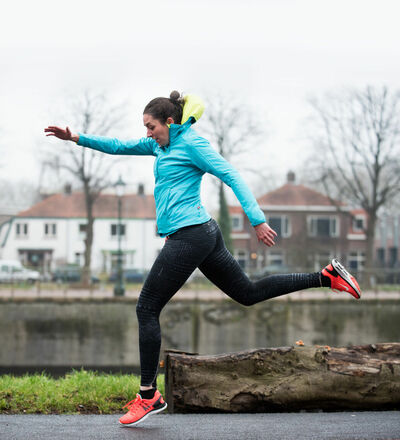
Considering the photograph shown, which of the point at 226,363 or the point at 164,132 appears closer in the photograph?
the point at 164,132

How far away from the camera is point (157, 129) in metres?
3.56

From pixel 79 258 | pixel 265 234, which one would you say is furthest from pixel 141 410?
pixel 79 258

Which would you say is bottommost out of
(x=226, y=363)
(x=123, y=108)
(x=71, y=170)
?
(x=226, y=363)

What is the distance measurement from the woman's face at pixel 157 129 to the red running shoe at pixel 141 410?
1.51 metres

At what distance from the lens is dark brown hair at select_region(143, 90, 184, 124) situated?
140 inches

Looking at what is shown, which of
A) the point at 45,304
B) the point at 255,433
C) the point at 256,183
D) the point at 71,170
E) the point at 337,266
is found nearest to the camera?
the point at 255,433

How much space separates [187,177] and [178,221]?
0.88ft

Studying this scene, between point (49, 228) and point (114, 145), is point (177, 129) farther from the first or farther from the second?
point (49, 228)

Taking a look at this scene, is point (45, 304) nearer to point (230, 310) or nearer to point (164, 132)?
point (230, 310)

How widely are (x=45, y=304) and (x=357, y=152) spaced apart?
21.3 meters

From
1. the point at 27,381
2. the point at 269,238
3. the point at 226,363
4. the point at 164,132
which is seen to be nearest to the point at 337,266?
the point at 269,238

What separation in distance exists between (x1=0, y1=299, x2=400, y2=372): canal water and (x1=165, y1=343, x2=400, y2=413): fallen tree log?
22.6 metres

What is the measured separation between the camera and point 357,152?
3844 cm

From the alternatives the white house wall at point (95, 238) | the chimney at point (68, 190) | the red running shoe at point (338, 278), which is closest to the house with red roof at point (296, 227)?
the white house wall at point (95, 238)
